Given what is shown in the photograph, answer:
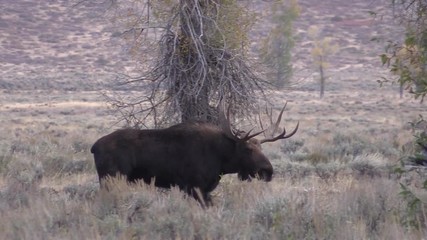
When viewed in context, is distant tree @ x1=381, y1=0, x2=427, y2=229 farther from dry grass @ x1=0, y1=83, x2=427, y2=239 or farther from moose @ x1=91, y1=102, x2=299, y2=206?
moose @ x1=91, y1=102, x2=299, y2=206

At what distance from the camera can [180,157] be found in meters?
11.2

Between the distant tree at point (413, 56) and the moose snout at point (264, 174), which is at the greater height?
the distant tree at point (413, 56)

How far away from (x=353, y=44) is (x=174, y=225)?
253ft

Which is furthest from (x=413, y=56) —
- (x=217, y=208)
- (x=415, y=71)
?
(x=217, y=208)

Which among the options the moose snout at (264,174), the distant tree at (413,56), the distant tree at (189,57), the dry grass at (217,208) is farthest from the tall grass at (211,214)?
the distant tree at (189,57)

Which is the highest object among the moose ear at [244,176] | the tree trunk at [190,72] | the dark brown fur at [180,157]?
the tree trunk at [190,72]

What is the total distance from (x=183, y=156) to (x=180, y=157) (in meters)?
0.04

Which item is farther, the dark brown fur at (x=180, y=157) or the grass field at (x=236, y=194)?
the dark brown fur at (x=180, y=157)

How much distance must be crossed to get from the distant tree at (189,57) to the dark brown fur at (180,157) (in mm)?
1270

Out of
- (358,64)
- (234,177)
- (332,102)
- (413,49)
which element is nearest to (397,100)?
(332,102)

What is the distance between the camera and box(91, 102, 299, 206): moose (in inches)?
433

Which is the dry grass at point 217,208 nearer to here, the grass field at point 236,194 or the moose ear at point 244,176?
the grass field at point 236,194

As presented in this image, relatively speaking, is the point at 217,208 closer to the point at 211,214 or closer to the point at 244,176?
the point at 211,214

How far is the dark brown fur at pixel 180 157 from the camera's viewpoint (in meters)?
11.0
